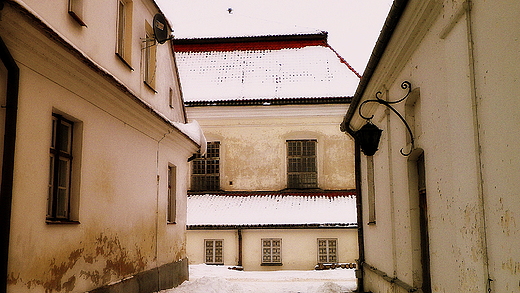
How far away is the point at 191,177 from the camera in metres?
24.5

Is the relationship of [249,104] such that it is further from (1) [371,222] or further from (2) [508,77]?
(2) [508,77]

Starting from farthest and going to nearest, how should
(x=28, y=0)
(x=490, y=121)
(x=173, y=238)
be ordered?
1. (x=173, y=238)
2. (x=28, y=0)
3. (x=490, y=121)

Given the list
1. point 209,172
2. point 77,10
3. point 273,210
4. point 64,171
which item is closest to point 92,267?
point 64,171

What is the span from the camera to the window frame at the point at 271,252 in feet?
71.5

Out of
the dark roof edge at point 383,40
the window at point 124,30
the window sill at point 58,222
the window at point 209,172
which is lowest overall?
the window sill at point 58,222

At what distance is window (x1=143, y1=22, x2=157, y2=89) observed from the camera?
1286cm

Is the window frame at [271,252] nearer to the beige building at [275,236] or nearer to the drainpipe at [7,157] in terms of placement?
the beige building at [275,236]

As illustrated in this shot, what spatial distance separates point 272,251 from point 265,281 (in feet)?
13.9

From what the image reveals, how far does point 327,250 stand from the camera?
21656mm

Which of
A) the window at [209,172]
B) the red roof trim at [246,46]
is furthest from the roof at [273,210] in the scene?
the red roof trim at [246,46]

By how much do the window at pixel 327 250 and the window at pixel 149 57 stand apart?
11096 mm

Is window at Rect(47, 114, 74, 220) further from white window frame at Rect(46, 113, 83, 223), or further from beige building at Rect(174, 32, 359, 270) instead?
beige building at Rect(174, 32, 359, 270)

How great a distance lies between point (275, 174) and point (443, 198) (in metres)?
17.6

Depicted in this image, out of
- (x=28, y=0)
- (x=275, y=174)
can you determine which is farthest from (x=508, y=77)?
(x=275, y=174)
